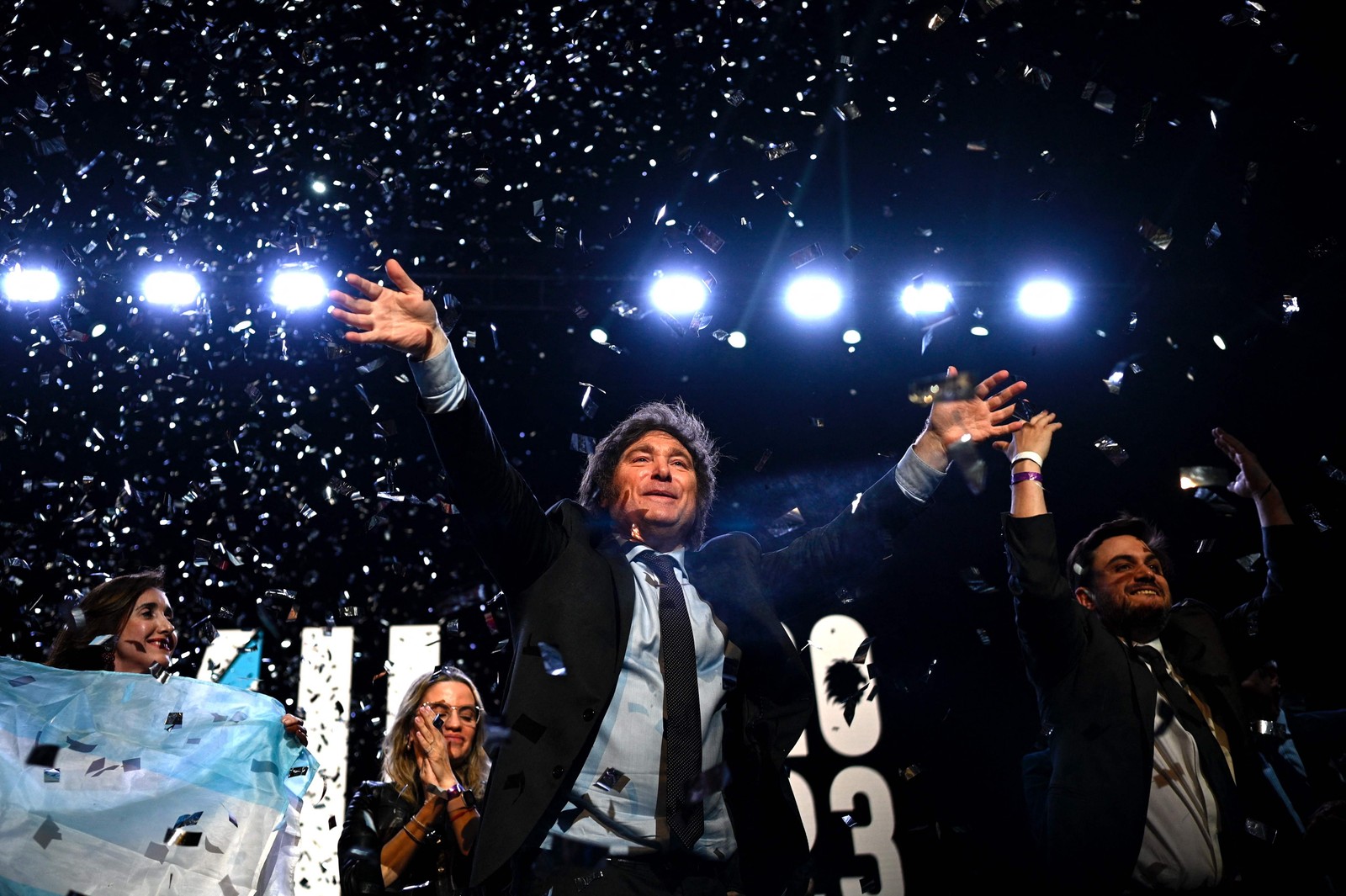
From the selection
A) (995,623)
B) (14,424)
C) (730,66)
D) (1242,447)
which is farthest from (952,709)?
(14,424)

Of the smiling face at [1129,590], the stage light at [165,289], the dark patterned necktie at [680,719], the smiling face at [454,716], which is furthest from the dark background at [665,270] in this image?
the dark patterned necktie at [680,719]

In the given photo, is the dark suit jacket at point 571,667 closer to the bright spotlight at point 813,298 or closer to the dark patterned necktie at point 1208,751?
the dark patterned necktie at point 1208,751

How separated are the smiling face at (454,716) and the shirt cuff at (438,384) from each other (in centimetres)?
208

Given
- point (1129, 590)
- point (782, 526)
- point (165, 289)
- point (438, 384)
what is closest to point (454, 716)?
point (438, 384)

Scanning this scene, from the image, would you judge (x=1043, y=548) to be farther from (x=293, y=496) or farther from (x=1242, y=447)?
(x=293, y=496)

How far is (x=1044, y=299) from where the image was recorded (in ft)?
20.5

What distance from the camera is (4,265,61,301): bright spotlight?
543cm

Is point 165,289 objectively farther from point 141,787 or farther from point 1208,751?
point 1208,751

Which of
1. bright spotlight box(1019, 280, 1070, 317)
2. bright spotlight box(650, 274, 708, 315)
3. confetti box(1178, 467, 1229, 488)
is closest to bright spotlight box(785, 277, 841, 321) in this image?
bright spotlight box(650, 274, 708, 315)

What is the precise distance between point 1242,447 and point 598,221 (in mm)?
3684

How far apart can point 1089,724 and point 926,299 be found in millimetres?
3796

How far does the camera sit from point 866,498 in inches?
108

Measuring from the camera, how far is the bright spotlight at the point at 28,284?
5430 millimetres

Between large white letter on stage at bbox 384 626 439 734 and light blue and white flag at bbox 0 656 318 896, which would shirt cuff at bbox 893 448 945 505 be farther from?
large white letter on stage at bbox 384 626 439 734
